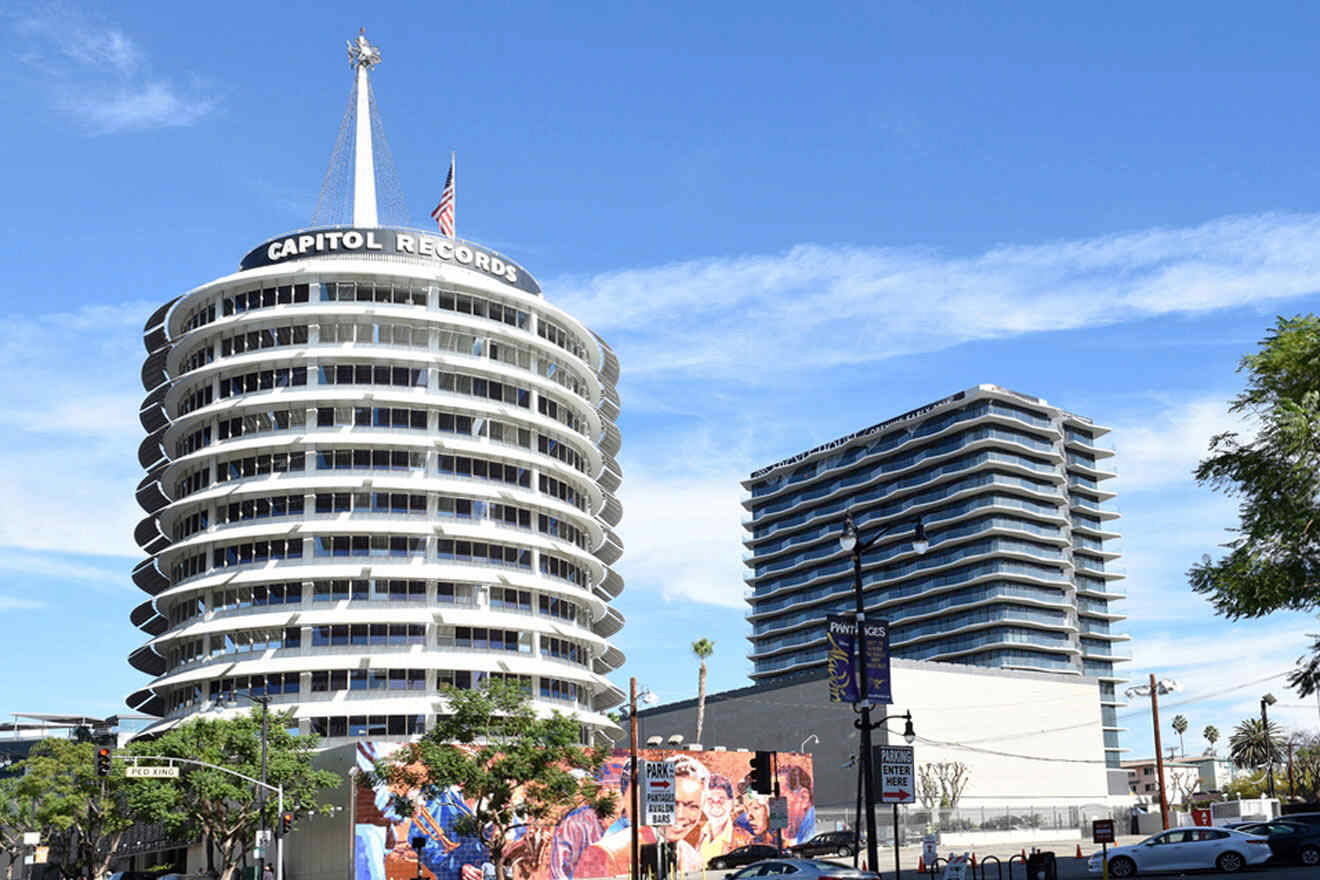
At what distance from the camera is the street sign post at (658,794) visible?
35.2 m

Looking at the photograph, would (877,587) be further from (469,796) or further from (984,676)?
(469,796)

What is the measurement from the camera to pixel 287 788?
6738 cm

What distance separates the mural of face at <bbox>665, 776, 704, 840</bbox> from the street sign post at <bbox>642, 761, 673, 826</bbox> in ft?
143

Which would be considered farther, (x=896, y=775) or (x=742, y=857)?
(x=742, y=857)

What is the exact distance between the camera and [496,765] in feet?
192

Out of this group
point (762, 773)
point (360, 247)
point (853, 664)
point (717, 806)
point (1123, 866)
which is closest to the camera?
point (853, 664)

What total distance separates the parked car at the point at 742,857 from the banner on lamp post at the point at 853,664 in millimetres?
46063

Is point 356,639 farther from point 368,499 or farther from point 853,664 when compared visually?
point 853,664

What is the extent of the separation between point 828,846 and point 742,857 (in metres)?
7.81

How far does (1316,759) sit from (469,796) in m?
123

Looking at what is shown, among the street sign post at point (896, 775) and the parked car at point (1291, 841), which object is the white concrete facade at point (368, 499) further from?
the street sign post at point (896, 775)

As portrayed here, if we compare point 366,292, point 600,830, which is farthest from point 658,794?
point 366,292

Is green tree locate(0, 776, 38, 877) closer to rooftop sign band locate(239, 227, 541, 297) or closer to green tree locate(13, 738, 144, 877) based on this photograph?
green tree locate(13, 738, 144, 877)

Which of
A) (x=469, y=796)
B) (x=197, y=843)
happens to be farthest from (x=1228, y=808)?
(x=197, y=843)
